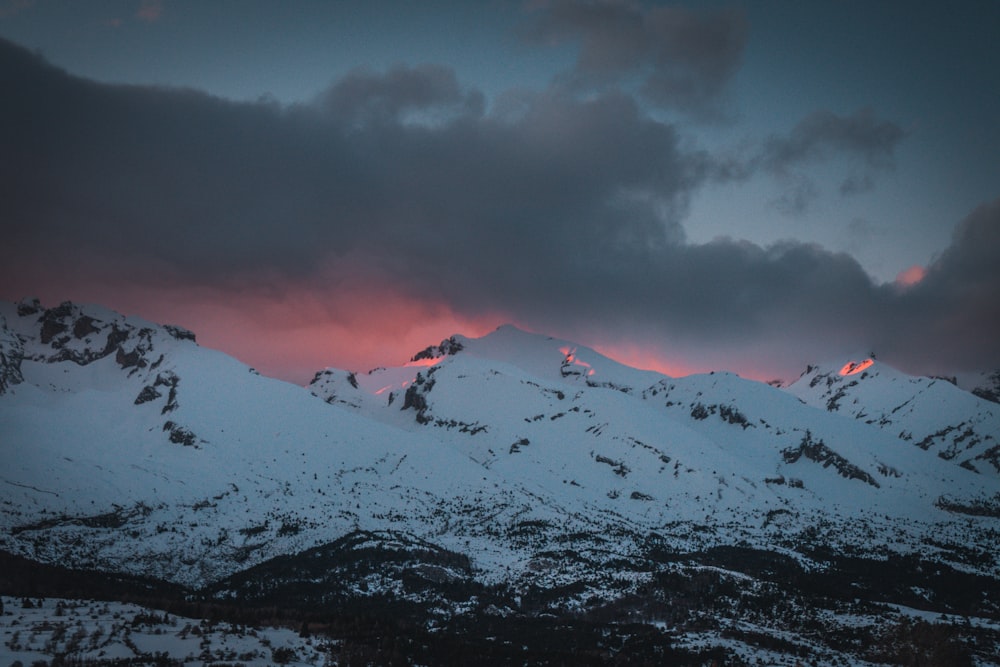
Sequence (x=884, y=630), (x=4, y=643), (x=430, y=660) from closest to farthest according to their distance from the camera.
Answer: (x=4, y=643) < (x=430, y=660) < (x=884, y=630)

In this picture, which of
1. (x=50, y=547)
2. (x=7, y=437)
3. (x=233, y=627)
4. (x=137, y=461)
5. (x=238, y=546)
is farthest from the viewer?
(x=137, y=461)

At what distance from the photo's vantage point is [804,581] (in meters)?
153

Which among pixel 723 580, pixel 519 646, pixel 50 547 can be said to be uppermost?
pixel 723 580

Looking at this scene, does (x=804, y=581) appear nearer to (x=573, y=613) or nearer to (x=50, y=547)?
(x=573, y=613)

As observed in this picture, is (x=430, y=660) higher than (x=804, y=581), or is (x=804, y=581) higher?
(x=804, y=581)

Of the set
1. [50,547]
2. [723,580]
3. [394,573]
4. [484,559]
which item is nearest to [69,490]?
[50,547]

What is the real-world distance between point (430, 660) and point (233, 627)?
1951 cm

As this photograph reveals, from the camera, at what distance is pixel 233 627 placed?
6344cm

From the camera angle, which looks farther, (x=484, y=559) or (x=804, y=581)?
(x=484, y=559)

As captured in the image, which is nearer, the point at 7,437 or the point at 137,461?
the point at 7,437

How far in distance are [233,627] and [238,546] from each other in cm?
10397

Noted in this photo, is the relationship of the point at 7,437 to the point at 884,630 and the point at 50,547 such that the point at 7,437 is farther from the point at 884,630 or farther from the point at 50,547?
the point at 884,630

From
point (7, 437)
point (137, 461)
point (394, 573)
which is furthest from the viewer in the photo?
point (137, 461)

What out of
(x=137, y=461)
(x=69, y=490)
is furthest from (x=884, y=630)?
(x=137, y=461)
